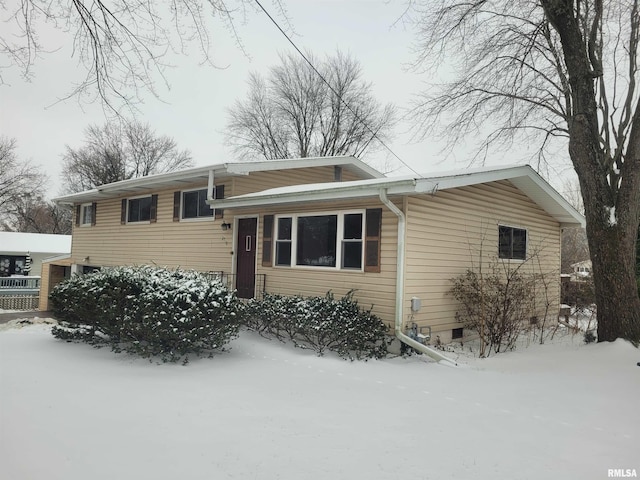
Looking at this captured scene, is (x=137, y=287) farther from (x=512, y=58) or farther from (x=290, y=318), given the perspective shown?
(x=512, y=58)

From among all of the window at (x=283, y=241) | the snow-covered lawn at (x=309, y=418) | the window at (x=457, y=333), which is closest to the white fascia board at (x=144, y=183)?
the window at (x=283, y=241)

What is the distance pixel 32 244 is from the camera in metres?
29.6

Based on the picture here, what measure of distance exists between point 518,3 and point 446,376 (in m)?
8.10

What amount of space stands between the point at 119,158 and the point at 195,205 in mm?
28421

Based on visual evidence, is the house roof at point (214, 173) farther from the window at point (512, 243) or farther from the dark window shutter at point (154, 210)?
the window at point (512, 243)

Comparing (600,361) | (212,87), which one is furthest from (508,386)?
(212,87)

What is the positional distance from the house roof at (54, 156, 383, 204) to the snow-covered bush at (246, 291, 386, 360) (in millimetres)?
3552

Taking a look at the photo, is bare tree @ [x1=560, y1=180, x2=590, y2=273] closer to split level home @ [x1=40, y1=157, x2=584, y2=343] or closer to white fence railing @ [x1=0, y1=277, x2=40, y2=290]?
split level home @ [x1=40, y1=157, x2=584, y2=343]

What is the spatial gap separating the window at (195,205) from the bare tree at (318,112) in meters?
20.5

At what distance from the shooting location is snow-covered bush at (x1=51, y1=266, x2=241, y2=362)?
21.0ft

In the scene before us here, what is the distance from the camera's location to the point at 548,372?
21.8 ft

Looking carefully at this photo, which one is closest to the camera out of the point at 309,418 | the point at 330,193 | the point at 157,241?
the point at 309,418

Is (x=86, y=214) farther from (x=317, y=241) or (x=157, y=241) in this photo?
(x=317, y=241)

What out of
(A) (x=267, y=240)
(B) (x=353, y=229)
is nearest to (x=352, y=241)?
(B) (x=353, y=229)
